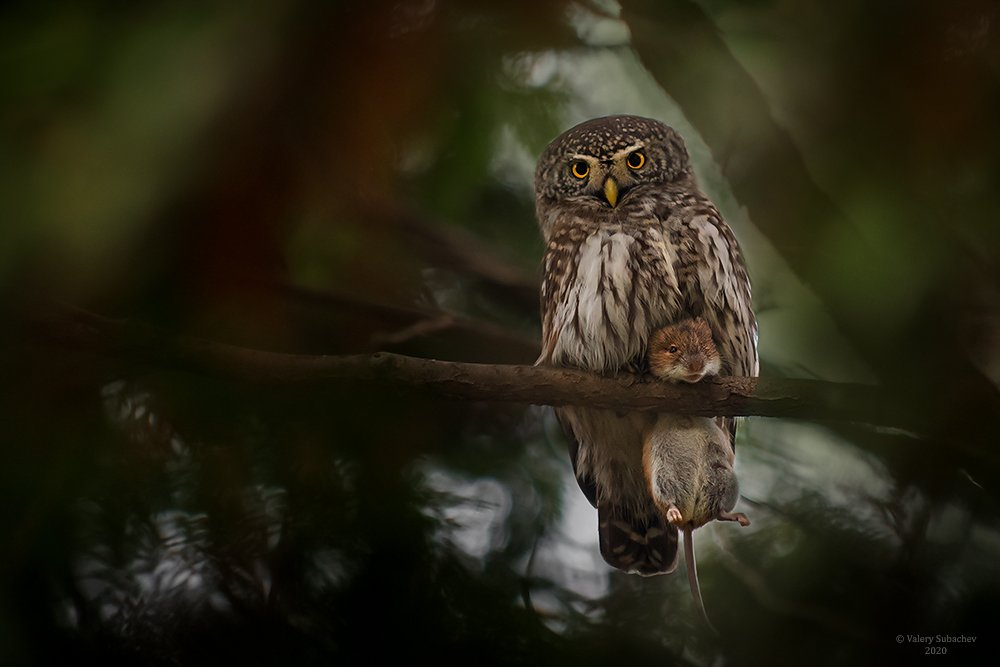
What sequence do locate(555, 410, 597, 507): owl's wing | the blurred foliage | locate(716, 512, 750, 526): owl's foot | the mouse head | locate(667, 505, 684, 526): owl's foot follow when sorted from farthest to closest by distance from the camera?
locate(555, 410, 597, 507): owl's wing
the mouse head
locate(667, 505, 684, 526): owl's foot
locate(716, 512, 750, 526): owl's foot
the blurred foliage

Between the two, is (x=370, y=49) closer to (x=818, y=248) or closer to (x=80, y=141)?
(x=80, y=141)

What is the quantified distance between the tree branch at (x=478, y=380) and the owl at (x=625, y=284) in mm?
228

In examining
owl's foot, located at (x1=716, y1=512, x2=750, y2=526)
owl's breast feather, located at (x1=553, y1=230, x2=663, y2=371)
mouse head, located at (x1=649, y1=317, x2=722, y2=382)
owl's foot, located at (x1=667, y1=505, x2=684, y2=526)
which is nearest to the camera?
owl's foot, located at (x1=716, y1=512, x2=750, y2=526)

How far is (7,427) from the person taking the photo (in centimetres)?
177

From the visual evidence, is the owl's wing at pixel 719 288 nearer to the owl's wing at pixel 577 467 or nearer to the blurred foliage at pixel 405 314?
the blurred foliage at pixel 405 314

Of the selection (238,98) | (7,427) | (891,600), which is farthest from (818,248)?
(7,427)

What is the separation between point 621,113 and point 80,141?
197cm

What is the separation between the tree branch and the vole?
71 millimetres

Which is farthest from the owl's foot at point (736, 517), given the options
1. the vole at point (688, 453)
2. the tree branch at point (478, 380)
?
the tree branch at point (478, 380)

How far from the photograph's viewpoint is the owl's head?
323 cm

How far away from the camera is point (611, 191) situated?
3260 millimetres

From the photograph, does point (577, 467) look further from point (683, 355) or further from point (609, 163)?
point (609, 163)

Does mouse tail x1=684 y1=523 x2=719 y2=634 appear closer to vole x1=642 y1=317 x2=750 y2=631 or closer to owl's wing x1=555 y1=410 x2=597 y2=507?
vole x1=642 y1=317 x2=750 y2=631

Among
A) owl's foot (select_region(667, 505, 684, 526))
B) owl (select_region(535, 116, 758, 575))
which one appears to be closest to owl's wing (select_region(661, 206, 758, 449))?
owl (select_region(535, 116, 758, 575))
